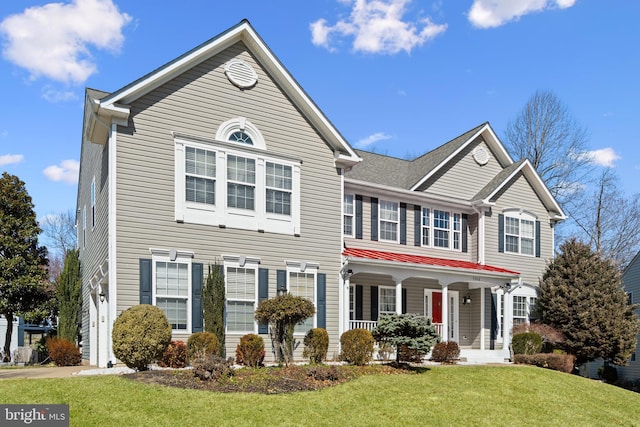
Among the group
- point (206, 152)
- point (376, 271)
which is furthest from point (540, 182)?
point (206, 152)

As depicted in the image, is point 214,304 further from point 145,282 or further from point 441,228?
point 441,228

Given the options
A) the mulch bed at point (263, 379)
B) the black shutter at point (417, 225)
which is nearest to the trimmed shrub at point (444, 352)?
the mulch bed at point (263, 379)

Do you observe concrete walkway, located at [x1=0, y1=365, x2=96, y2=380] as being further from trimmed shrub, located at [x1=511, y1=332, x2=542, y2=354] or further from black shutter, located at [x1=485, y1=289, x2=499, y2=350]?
black shutter, located at [x1=485, y1=289, x2=499, y2=350]

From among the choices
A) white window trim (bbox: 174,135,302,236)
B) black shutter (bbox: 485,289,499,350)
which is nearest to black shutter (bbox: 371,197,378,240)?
white window trim (bbox: 174,135,302,236)

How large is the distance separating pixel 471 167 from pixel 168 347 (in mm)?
15230

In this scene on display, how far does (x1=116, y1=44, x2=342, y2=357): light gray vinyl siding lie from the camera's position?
1552 cm

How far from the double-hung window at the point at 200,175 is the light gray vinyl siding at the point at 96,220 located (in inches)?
87.4

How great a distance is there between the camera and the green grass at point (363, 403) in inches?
415

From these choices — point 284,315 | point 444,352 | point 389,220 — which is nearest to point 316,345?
point 284,315

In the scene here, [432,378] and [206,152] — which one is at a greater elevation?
[206,152]

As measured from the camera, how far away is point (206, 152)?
54.9 feet

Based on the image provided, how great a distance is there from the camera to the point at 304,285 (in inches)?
715

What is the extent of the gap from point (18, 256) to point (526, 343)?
20.4 m

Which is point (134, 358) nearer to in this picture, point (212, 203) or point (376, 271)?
point (212, 203)
